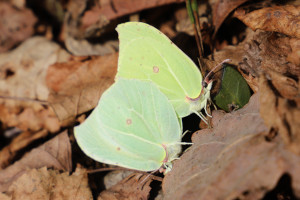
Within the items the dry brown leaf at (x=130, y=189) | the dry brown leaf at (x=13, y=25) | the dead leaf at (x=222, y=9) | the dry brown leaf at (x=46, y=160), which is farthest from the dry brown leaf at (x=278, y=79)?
the dry brown leaf at (x=13, y=25)

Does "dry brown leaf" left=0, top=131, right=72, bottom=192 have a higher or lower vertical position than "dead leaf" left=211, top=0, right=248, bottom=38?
lower

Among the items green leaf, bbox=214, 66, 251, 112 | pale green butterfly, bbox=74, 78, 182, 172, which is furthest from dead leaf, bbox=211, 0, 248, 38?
pale green butterfly, bbox=74, 78, 182, 172

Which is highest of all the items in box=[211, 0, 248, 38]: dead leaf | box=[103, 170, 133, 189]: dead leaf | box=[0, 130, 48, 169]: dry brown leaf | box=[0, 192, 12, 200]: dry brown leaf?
box=[211, 0, 248, 38]: dead leaf

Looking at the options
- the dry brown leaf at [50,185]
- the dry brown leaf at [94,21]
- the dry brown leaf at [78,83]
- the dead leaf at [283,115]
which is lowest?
the dry brown leaf at [50,185]

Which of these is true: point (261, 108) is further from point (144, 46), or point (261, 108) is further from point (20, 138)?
point (20, 138)

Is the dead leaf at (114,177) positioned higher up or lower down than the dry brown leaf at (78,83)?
lower down

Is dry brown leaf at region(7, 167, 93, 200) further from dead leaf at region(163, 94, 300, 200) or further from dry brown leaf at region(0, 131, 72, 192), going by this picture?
dead leaf at region(163, 94, 300, 200)

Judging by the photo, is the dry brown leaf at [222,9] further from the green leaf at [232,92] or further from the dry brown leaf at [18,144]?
the dry brown leaf at [18,144]
